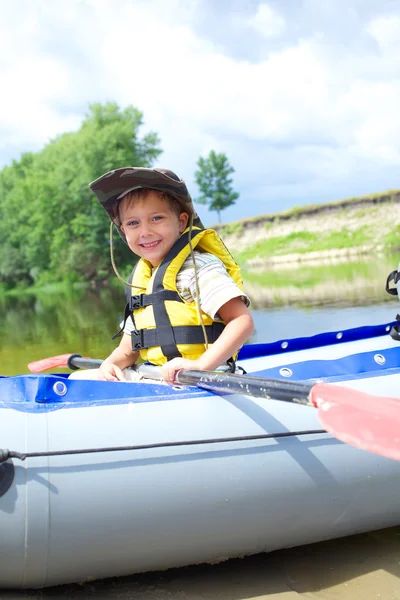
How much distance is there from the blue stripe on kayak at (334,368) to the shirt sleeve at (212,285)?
30cm

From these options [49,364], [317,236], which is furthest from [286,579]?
[317,236]

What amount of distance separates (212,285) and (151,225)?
0.38 meters

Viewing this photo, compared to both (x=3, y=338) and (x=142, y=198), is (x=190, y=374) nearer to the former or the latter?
(x=142, y=198)

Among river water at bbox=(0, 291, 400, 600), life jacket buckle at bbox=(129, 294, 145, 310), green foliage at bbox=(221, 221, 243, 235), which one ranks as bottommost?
river water at bbox=(0, 291, 400, 600)

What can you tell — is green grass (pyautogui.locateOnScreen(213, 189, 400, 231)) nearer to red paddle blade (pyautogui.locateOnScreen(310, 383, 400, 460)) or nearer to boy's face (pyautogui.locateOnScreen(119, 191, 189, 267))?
boy's face (pyautogui.locateOnScreen(119, 191, 189, 267))

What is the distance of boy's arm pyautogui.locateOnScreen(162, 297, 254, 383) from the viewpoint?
2389mm

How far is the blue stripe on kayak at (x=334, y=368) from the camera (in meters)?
2.52

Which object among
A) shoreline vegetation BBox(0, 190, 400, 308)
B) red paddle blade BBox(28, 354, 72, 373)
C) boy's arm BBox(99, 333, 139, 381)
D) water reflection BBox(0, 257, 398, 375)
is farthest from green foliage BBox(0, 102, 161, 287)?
boy's arm BBox(99, 333, 139, 381)

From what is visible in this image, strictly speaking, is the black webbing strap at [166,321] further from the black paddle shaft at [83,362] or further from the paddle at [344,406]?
the black paddle shaft at [83,362]

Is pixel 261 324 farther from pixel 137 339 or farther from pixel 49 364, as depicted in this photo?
pixel 137 339

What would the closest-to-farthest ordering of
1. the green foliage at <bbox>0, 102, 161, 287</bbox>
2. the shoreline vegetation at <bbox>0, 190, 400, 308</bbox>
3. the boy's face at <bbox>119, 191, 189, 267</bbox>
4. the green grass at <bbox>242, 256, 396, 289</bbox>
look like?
the boy's face at <bbox>119, 191, 189, 267</bbox> → the green grass at <bbox>242, 256, 396, 289</bbox> → the green foliage at <bbox>0, 102, 161, 287</bbox> → the shoreline vegetation at <bbox>0, 190, 400, 308</bbox>

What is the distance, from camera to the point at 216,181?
56375 millimetres

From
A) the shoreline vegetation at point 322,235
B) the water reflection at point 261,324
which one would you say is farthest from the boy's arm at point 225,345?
the shoreline vegetation at point 322,235

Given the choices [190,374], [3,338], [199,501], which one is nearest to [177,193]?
[190,374]
